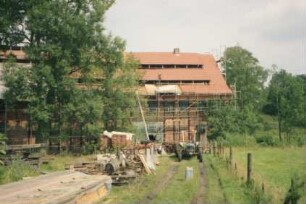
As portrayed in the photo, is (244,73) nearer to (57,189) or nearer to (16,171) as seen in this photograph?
(16,171)

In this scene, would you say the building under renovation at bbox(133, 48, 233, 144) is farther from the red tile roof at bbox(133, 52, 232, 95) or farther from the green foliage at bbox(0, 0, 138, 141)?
the green foliage at bbox(0, 0, 138, 141)

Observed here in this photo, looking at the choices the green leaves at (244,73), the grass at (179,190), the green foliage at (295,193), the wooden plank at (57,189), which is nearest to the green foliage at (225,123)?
the green leaves at (244,73)

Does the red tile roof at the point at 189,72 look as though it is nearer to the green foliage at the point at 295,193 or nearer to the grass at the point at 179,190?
the grass at the point at 179,190

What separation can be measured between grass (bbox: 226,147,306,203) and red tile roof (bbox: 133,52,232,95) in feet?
33.1

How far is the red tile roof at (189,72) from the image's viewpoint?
4681cm

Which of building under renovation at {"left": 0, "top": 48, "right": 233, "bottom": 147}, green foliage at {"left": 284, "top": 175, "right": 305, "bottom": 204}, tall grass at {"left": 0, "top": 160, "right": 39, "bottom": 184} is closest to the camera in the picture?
green foliage at {"left": 284, "top": 175, "right": 305, "bottom": 204}

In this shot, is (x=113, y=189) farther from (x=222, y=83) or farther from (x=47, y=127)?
(x=222, y=83)

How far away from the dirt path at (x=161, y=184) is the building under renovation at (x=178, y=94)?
52.5 feet

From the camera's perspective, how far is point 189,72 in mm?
48719

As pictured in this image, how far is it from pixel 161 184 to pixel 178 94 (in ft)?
83.9

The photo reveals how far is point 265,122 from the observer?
61500 mm

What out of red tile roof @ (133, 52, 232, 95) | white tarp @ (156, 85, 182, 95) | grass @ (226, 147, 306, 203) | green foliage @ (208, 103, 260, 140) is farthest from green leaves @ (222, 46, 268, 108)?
grass @ (226, 147, 306, 203)

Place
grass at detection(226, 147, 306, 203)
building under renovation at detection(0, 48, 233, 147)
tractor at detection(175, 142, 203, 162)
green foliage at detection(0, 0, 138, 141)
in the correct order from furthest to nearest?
building under renovation at detection(0, 48, 233, 147), green foliage at detection(0, 0, 138, 141), tractor at detection(175, 142, 203, 162), grass at detection(226, 147, 306, 203)

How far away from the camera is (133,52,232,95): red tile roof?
4681 cm
